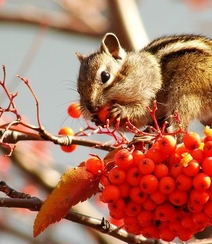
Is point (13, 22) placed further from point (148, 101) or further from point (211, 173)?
point (211, 173)

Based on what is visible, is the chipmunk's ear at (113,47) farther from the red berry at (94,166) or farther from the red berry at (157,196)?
the red berry at (157,196)

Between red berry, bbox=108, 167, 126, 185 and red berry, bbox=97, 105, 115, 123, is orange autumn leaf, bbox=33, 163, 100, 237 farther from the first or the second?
red berry, bbox=97, 105, 115, 123

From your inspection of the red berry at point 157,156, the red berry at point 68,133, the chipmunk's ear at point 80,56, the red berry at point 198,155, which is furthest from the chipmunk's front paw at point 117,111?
the red berry at point 198,155

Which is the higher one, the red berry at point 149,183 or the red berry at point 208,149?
the red berry at point 208,149

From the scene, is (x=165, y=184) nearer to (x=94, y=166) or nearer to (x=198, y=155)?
(x=198, y=155)

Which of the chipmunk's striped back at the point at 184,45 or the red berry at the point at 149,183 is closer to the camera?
the red berry at the point at 149,183

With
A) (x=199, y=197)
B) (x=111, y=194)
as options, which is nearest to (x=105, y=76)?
(x=111, y=194)

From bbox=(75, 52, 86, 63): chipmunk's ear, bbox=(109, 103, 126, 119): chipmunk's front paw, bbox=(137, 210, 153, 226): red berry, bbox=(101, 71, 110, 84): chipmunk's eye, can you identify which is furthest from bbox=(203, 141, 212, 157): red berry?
bbox=(75, 52, 86, 63): chipmunk's ear
